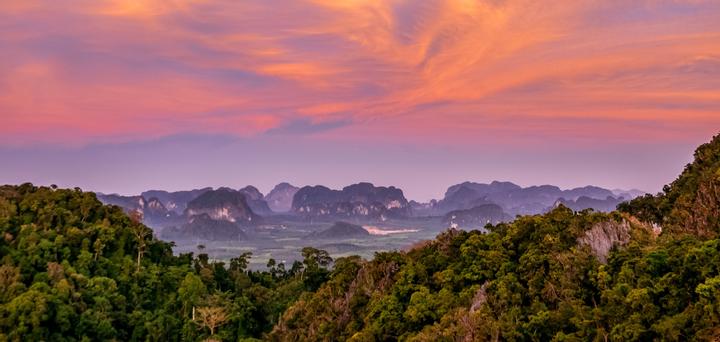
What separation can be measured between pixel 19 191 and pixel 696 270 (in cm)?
6934

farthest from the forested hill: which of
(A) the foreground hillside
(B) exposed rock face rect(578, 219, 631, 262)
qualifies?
(B) exposed rock face rect(578, 219, 631, 262)

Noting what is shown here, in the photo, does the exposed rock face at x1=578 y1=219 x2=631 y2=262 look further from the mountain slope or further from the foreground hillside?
the mountain slope

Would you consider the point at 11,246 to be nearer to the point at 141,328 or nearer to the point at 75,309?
the point at 75,309

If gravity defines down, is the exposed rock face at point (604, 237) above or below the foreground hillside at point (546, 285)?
above

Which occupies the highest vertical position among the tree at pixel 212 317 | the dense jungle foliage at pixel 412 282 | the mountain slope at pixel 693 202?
the mountain slope at pixel 693 202

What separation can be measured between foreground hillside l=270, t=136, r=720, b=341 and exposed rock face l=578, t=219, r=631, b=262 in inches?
Result: 2.0

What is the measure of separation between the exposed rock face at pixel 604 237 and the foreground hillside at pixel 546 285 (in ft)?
0.17

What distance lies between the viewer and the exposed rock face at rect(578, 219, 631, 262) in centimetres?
2756

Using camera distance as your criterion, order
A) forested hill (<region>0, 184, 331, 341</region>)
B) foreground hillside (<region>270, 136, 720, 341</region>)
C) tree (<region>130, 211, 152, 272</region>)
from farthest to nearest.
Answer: tree (<region>130, 211, 152, 272</region>)
forested hill (<region>0, 184, 331, 341</region>)
foreground hillside (<region>270, 136, 720, 341</region>)

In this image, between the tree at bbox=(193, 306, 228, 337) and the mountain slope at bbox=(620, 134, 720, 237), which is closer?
the mountain slope at bbox=(620, 134, 720, 237)

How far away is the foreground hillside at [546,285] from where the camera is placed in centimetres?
2094

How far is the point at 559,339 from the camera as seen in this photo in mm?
22047

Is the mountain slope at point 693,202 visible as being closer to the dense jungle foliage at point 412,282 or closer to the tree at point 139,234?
the dense jungle foliage at point 412,282

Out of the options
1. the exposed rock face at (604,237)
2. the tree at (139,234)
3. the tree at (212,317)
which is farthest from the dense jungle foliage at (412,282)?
the tree at (139,234)
